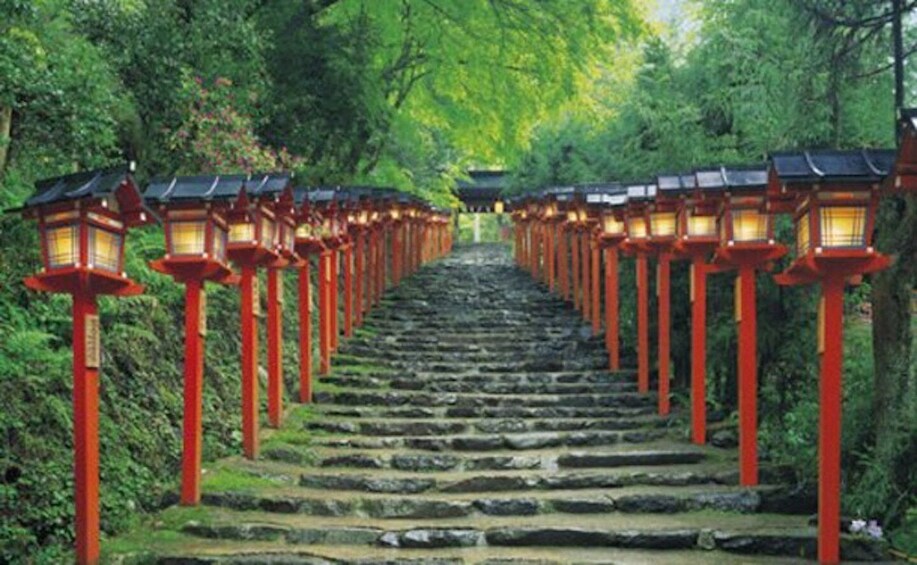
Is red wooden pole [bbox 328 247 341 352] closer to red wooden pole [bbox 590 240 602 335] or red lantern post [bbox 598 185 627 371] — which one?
red lantern post [bbox 598 185 627 371]

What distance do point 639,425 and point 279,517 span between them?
17.2ft

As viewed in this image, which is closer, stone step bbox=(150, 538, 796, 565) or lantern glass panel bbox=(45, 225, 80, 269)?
lantern glass panel bbox=(45, 225, 80, 269)

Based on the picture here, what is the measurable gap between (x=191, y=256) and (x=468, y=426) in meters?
4.76

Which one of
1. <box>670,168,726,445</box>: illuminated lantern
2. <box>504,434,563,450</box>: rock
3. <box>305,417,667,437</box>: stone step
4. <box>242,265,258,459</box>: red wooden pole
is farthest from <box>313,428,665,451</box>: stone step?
<box>242,265,258,459</box>: red wooden pole

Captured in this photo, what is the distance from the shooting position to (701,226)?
38.3 ft

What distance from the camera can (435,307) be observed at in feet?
69.5

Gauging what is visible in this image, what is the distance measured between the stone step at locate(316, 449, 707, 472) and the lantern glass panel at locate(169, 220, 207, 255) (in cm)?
323

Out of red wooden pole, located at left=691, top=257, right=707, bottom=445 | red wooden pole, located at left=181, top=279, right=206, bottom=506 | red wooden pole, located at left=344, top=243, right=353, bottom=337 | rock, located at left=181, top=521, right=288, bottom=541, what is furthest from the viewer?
red wooden pole, located at left=344, top=243, right=353, bottom=337

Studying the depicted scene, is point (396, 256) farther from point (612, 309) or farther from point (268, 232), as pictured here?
point (268, 232)

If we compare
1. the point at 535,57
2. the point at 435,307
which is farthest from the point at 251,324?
the point at 535,57

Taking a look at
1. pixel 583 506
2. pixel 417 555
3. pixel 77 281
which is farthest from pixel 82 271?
pixel 583 506

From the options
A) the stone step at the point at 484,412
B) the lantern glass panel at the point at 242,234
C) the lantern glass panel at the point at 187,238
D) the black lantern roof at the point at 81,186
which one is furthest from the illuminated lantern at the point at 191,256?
the stone step at the point at 484,412

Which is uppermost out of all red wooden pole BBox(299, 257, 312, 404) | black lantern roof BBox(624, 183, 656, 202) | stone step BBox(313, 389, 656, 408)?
black lantern roof BBox(624, 183, 656, 202)

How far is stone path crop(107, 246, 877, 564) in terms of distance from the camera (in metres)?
8.95
